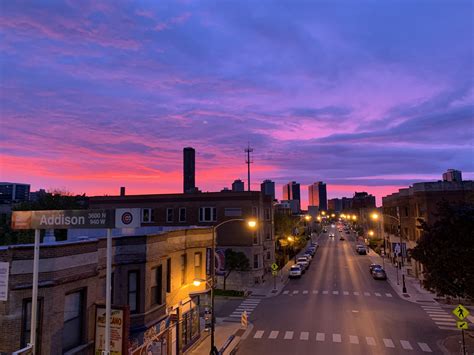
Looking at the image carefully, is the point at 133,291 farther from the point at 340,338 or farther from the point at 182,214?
the point at 182,214

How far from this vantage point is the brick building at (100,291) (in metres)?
14.0

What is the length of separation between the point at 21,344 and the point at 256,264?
3879cm

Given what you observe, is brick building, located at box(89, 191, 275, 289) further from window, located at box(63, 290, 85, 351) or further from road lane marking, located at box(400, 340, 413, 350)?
window, located at box(63, 290, 85, 351)

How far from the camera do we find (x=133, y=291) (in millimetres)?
20906

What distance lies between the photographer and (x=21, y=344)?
1394cm

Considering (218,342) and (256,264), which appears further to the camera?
(256,264)

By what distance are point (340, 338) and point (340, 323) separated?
4.09m

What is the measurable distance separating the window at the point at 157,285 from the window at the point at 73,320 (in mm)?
6359

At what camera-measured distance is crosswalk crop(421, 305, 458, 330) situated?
29828mm

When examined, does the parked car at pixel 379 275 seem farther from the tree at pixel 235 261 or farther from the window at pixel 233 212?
the window at pixel 233 212

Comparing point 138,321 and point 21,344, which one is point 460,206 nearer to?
point 138,321

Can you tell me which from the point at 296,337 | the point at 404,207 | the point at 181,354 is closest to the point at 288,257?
the point at 404,207

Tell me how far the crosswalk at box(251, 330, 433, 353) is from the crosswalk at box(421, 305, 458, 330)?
6.04m

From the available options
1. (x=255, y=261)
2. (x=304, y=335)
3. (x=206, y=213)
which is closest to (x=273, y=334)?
(x=304, y=335)
